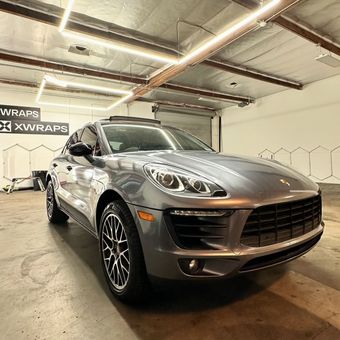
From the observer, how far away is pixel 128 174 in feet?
5.19

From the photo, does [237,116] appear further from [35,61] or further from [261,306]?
[261,306]

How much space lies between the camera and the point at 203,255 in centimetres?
125

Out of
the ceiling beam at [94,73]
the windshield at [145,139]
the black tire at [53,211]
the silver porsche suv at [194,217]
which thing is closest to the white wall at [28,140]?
the ceiling beam at [94,73]

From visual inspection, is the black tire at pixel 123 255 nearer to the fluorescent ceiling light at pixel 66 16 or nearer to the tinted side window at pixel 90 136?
the tinted side window at pixel 90 136

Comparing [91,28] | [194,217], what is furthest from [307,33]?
[194,217]

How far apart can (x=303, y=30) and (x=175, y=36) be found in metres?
2.49

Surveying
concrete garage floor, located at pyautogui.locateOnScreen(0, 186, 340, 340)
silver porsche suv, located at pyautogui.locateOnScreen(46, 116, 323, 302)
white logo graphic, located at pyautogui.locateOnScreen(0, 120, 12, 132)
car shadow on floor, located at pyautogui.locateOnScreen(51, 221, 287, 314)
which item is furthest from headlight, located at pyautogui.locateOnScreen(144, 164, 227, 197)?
white logo graphic, located at pyautogui.locateOnScreen(0, 120, 12, 132)

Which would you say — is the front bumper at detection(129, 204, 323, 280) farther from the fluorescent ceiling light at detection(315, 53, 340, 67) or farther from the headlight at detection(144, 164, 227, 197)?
the fluorescent ceiling light at detection(315, 53, 340, 67)

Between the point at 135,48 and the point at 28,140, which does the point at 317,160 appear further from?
the point at 28,140

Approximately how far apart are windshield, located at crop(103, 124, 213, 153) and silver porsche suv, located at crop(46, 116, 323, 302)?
281 millimetres

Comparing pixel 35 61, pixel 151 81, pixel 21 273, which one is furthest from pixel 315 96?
pixel 21 273

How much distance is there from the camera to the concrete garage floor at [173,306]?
1.32 m

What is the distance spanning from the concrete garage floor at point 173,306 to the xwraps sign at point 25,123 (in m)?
8.16

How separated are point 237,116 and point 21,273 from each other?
1096 centimetres
